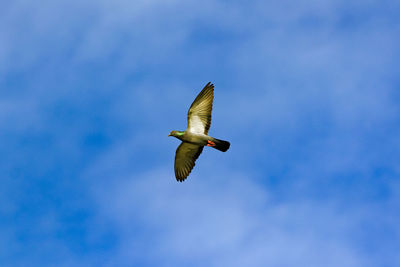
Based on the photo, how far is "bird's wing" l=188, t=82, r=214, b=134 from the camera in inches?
1169

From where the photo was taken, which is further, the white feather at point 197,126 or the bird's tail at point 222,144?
the white feather at point 197,126

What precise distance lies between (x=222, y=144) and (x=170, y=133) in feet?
9.68

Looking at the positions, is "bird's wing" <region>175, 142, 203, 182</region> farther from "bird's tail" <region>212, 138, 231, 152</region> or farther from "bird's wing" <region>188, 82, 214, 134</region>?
"bird's tail" <region>212, 138, 231, 152</region>

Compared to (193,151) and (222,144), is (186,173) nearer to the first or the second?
(193,151)

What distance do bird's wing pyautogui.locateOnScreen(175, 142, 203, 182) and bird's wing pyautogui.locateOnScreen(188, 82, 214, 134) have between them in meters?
1.16

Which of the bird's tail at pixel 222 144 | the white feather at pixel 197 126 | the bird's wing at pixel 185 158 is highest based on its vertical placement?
the white feather at pixel 197 126

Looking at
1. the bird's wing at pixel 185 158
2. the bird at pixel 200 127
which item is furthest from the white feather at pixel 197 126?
the bird's wing at pixel 185 158

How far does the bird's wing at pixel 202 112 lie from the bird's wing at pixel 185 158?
1.16m

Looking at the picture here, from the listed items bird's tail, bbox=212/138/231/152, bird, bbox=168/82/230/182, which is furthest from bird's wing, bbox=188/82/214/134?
bird's tail, bbox=212/138/231/152

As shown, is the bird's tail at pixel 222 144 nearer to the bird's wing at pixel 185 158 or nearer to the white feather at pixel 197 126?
the white feather at pixel 197 126

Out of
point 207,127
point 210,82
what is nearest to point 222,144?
point 207,127

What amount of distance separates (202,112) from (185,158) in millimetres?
3106

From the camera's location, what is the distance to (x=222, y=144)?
1159 inches

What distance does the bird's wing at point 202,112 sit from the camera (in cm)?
2969
